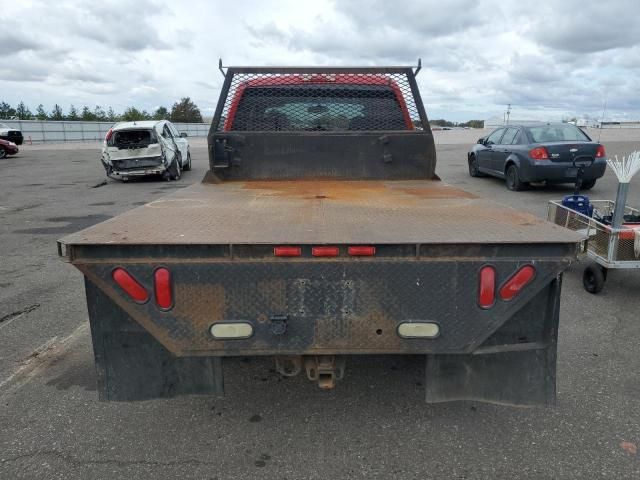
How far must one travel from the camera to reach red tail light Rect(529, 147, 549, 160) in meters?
10.7

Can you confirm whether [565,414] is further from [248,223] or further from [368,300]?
[248,223]

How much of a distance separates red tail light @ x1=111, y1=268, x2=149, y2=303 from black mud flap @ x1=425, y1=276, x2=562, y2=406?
1386mm

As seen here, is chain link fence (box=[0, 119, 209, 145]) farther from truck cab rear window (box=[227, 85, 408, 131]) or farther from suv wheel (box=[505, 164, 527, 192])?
truck cab rear window (box=[227, 85, 408, 131])

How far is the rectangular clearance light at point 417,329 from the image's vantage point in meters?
2.21

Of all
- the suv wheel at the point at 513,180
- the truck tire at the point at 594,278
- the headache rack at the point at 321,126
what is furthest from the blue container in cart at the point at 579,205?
the suv wheel at the point at 513,180

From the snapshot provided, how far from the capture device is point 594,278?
504 centimetres

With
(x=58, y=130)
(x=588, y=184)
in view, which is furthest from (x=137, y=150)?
(x=58, y=130)

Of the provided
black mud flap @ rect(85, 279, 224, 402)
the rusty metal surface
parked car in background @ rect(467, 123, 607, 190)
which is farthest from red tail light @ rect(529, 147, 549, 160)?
black mud flap @ rect(85, 279, 224, 402)

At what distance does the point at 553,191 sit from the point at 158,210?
1098 centimetres

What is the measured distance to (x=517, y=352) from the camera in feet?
8.27

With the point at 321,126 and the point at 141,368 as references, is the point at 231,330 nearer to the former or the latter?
the point at 141,368

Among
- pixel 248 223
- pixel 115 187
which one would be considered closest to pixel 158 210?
pixel 248 223

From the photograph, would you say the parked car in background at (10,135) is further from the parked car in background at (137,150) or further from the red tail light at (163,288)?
the red tail light at (163,288)

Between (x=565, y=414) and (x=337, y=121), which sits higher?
(x=337, y=121)
